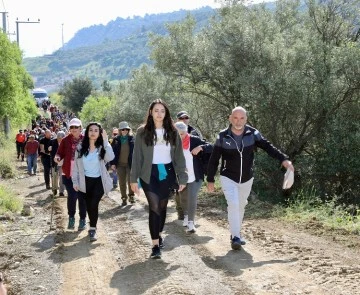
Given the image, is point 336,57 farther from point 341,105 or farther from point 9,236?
point 9,236

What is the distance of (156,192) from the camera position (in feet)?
21.3

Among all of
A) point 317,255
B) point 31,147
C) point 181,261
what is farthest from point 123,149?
point 31,147

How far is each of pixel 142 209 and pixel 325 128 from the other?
6.75m

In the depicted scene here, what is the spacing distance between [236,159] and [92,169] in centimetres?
243

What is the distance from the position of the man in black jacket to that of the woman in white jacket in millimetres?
1894

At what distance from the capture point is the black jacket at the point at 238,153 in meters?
6.89

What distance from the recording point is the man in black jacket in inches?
271

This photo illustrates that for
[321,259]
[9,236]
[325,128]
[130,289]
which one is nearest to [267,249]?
[321,259]

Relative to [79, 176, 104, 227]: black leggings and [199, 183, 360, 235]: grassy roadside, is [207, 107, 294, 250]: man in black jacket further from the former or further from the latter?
[199, 183, 360, 235]: grassy roadside

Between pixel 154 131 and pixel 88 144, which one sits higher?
pixel 154 131

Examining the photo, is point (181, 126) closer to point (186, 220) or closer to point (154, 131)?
point (186, 220)

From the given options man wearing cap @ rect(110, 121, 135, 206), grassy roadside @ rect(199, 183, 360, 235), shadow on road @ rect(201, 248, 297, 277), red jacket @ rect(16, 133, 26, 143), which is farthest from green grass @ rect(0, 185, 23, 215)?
red jacket @ rect(16, 133, 26, 143)

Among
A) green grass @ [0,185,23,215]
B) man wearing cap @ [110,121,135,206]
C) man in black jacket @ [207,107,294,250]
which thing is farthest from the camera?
man wearing cap @ [110,121,135,206]

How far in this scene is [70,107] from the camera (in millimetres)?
76062
